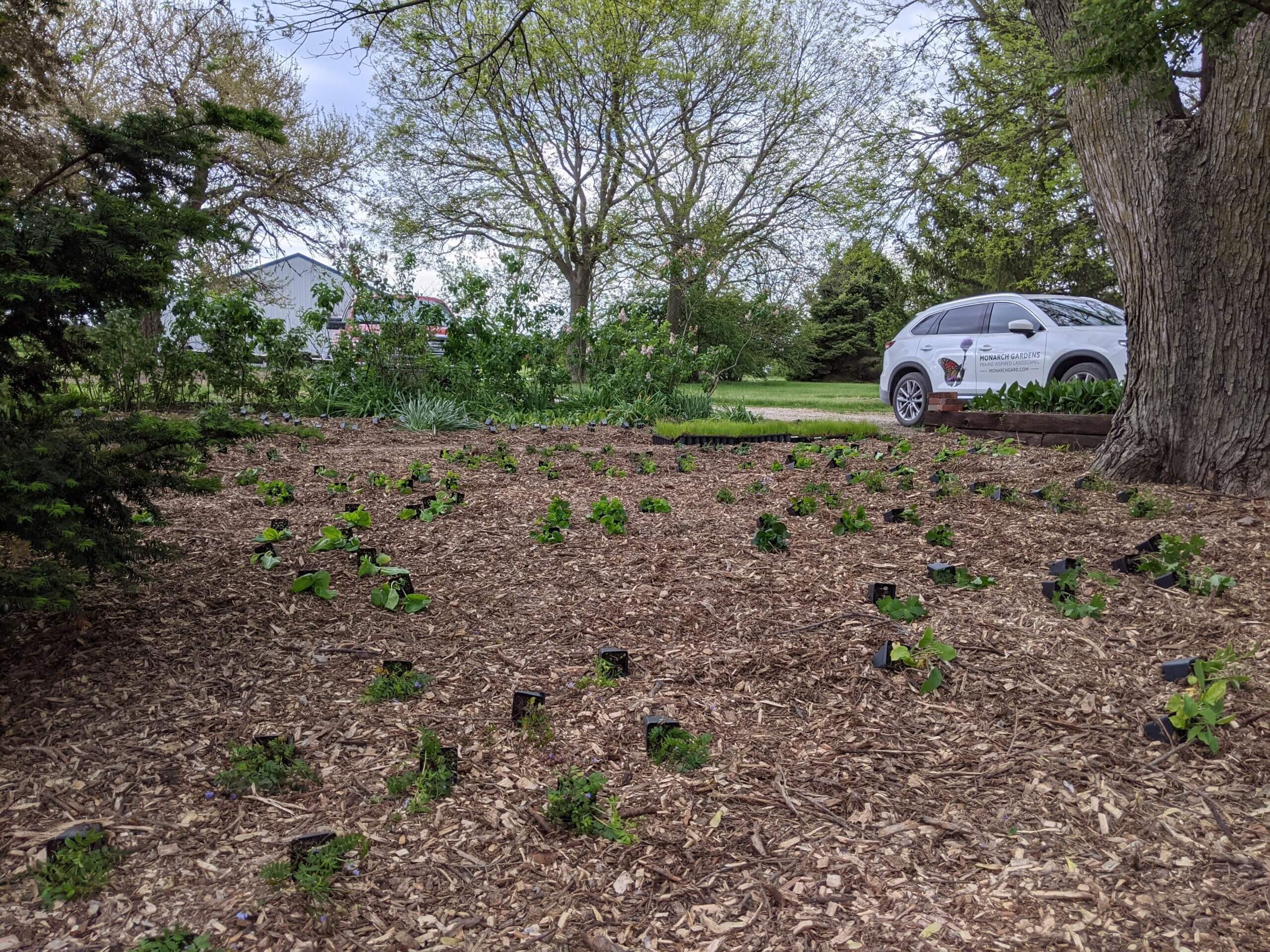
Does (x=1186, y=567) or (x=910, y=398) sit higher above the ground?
(x=910, y=398)

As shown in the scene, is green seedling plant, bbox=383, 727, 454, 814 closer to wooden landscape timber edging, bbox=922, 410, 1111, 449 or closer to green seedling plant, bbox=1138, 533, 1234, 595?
green seedling plant, bbox=1138, 533, 1234, 595

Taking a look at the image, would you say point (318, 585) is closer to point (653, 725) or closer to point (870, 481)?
point (653, 725)

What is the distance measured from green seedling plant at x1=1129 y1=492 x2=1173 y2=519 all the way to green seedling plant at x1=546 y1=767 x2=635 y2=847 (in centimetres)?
338

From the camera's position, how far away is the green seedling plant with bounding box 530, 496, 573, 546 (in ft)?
12.4

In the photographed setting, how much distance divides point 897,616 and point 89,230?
2731 millimetres

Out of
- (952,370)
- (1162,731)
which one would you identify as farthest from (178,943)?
(952,370)

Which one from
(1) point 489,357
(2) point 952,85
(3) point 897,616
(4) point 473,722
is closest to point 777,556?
(3) point 897,616

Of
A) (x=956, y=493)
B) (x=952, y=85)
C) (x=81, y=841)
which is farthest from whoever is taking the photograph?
(x=952, y=85)

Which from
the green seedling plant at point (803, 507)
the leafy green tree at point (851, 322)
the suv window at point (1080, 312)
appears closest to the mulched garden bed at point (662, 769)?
the green seedling plant at point (803, 507)

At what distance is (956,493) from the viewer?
4672 mm

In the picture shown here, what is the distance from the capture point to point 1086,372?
912cm

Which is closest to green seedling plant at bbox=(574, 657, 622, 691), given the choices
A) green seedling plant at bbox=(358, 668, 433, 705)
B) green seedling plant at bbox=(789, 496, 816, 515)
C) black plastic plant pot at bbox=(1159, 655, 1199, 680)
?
green seedling plant at bbox=(358, 668, 433, 705)

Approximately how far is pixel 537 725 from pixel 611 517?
1.77 m

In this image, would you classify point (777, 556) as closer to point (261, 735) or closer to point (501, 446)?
point (261, 735)
